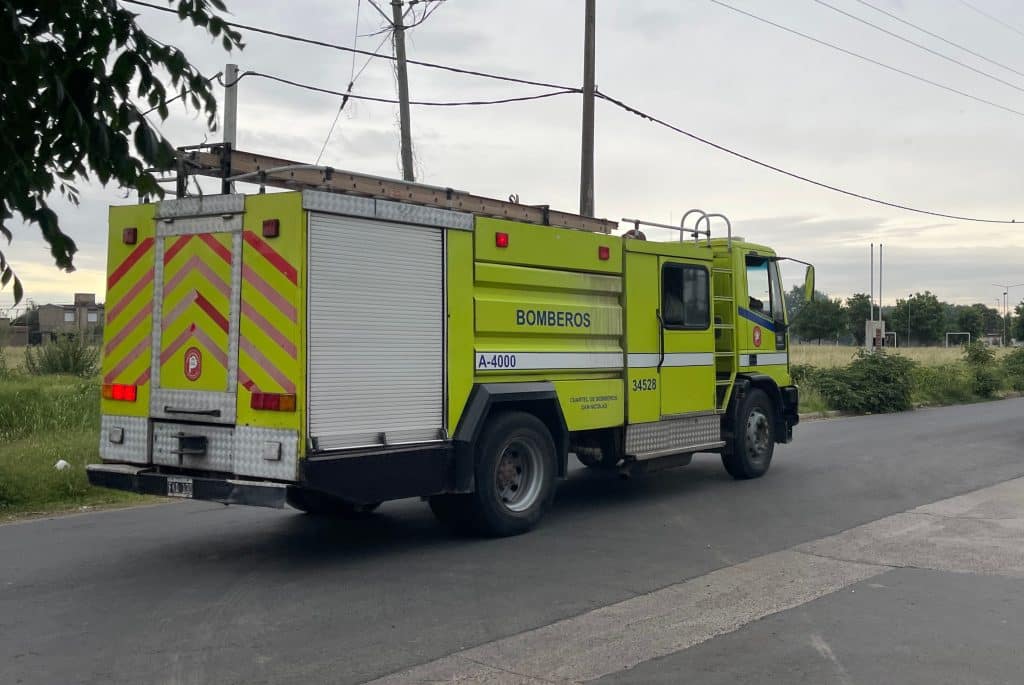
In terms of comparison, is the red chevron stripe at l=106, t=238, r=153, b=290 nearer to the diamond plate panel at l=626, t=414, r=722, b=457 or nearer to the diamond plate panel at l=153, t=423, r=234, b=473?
the diamond plate panel at l=153, t=423, r=234, b=473

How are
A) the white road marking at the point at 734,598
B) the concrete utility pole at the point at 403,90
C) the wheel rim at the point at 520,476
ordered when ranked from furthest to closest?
the concrete utility pole at the point at 403,90
the wheel rim at the point at 520,476
the white road marking at the point at 734,598

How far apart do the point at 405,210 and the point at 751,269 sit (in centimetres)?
581

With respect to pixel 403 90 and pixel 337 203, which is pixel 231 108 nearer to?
pixel 403 90

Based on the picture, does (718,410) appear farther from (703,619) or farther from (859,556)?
(703,619)

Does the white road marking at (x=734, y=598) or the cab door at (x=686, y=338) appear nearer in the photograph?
the white road marking at (x=734, y=598)

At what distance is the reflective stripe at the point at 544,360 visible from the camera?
28.3ft

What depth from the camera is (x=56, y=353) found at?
18.7m

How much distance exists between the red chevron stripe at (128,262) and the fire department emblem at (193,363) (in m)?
0.97

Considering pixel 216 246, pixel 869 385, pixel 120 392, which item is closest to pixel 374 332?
pixel 216 246

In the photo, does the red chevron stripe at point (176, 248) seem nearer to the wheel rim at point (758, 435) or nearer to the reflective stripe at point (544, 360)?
the reflective stripe at point (544, 360)

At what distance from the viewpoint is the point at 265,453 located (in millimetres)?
7281

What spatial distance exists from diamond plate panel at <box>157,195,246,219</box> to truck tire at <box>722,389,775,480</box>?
6579 mm

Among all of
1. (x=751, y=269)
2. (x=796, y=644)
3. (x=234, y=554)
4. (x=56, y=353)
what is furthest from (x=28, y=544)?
(x=56, y=353)

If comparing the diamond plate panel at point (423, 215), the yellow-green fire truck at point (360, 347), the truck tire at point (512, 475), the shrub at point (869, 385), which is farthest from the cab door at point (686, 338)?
the shrub at point (869, 385)
